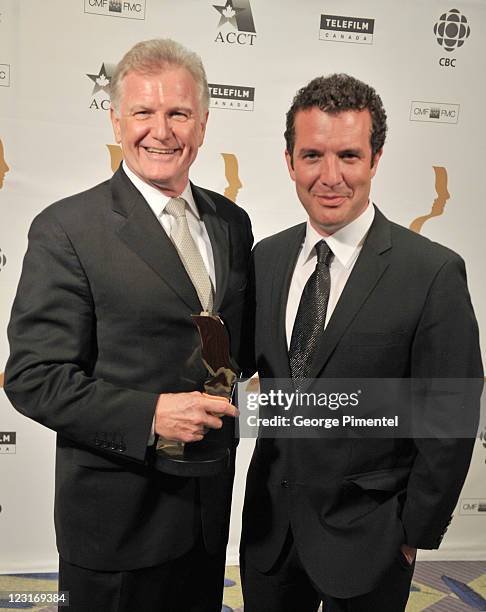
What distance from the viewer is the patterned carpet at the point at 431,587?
2.40m

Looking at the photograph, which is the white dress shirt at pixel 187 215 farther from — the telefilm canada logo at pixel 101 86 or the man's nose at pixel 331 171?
the telefilm canada logo at pixel 101 86

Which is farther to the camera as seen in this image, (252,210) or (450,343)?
(252,210)

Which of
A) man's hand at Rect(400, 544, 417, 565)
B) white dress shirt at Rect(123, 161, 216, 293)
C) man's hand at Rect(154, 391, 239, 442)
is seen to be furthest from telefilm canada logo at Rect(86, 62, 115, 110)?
man's hand at Rect(400, 544, 417, 565)

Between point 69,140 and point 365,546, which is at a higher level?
point 69,140

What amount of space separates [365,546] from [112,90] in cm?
122

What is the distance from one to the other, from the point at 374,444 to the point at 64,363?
0.73 meters

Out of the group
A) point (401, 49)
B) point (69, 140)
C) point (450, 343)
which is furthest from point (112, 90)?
point (401, 49)

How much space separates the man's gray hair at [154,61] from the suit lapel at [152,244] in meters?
0.24

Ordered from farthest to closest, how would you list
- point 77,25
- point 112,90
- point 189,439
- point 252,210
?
point 252,210
point 77,25
point 112,90
point 189,439

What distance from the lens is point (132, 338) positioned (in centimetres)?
144

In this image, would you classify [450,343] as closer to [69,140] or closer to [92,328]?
[92,328]

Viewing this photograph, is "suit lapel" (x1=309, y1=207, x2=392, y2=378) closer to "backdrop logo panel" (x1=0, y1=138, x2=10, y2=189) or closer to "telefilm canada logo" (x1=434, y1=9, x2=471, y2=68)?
"telefilm canada logo" (x1=434, y1=9, x2=471, y2=68)

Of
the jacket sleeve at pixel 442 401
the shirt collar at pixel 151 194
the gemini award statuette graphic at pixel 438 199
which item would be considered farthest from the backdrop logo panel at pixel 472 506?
the shirt collar at pixel 151 194

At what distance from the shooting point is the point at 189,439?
55.2 inches
